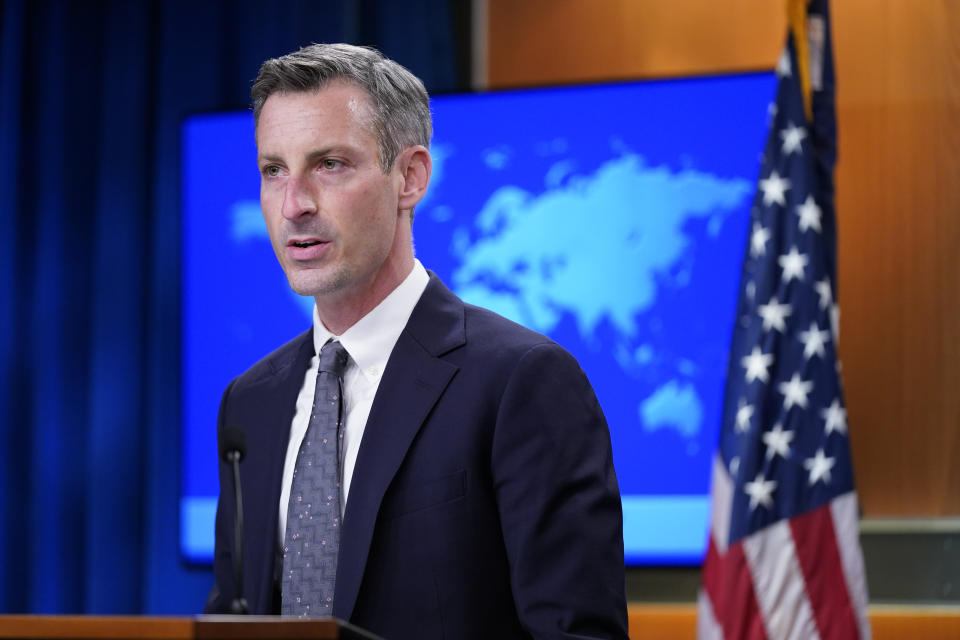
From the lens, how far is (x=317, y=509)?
1.72 meters

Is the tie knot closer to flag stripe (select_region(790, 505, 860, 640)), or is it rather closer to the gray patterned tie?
the gray patterned tie

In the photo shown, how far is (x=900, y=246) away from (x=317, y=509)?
240 cm

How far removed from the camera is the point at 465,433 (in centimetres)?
166

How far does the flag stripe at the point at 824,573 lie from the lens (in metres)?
2.93

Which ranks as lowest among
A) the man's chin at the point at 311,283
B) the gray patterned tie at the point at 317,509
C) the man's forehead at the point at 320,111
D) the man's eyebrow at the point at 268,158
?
the gray patterned tie at the point at 317,509

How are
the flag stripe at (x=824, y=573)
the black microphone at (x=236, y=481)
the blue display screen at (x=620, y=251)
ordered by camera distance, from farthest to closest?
the blue display screen at (x=620, y=251), the flag stripe at (x=824, y=573), the black microphone at (x=236, y=481)

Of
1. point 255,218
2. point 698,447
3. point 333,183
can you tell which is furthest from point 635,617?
point 333,183

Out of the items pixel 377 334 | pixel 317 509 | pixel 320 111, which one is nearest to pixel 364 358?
pixel 377 334

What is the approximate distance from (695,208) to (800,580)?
1.14 metres

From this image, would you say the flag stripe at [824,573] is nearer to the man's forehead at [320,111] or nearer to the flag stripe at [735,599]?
the flag stripe at [735,599]

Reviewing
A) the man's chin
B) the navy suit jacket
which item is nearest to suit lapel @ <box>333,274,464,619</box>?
the navy suit jacket

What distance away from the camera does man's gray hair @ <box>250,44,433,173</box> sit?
1.77 m

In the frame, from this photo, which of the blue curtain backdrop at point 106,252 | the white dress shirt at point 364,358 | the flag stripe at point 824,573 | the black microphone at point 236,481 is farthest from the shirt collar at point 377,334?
the blue curtain backdrop at point 106,252

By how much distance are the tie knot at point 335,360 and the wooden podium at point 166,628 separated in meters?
0.78
